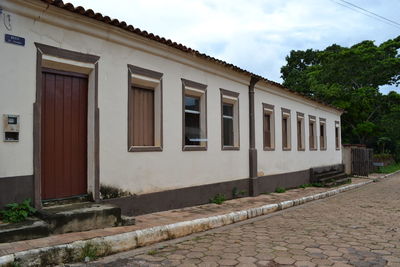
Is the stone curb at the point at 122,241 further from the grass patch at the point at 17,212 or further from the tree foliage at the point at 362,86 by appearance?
the tree foliage at the point at 362,86

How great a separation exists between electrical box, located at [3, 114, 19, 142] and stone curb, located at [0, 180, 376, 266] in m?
1.82

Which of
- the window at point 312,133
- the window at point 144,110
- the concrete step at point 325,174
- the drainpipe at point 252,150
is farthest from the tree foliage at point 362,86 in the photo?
the window at point 144,110

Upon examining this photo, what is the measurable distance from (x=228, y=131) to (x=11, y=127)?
6430 mm

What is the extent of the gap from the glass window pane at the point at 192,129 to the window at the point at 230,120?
1202 millimetres

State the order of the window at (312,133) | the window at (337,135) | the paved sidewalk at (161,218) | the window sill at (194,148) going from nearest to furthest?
the paved sidewalk at (161,218)
the window sill at (194,148)
the window at (312,133)
the window at (337,135)

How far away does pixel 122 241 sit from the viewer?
16.7ft

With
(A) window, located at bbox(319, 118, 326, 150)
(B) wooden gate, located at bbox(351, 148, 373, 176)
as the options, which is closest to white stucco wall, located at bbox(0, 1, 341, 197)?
(A) window, located at bbox(319, 118, 326, 150)

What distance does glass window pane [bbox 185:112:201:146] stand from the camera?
872 cm

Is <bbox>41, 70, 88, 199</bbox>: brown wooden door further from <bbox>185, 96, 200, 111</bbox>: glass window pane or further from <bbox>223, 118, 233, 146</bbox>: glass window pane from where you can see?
<bbox>223, 118, 233, 146</bbox>: glass window pane

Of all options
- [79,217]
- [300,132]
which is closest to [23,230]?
[79,217]

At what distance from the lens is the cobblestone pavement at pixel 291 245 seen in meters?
4.66

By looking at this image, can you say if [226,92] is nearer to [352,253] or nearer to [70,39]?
[70,39]

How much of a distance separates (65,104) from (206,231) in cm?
347

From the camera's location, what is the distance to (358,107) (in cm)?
2531
